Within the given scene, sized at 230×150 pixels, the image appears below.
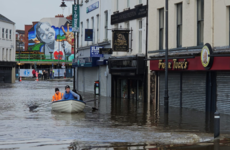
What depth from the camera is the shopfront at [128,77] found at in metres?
29.3

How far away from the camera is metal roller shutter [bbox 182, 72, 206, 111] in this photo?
22.7m

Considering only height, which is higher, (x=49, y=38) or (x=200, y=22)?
(x=49, y=38)

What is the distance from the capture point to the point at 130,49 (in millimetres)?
31797

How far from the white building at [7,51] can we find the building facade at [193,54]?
43759 mm

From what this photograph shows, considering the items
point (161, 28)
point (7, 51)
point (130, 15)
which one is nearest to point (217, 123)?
point (161, 28)

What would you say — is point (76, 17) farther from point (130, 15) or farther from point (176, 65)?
point (176, 65)

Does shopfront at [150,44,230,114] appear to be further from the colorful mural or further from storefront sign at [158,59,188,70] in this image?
the colorful mural

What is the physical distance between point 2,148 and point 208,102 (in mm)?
13375

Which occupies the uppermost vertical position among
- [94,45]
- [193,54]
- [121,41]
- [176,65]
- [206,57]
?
[94,45]

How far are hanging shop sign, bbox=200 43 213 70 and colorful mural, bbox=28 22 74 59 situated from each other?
10068cm

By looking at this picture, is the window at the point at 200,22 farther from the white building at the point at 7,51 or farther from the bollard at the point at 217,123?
the white building at the point at 7,51

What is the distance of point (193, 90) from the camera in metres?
23.5

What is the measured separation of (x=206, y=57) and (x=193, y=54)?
1.46 m

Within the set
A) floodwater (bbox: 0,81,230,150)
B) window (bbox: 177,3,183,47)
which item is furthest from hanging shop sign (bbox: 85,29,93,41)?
floodwater (bbox: 0,81,230,150)
